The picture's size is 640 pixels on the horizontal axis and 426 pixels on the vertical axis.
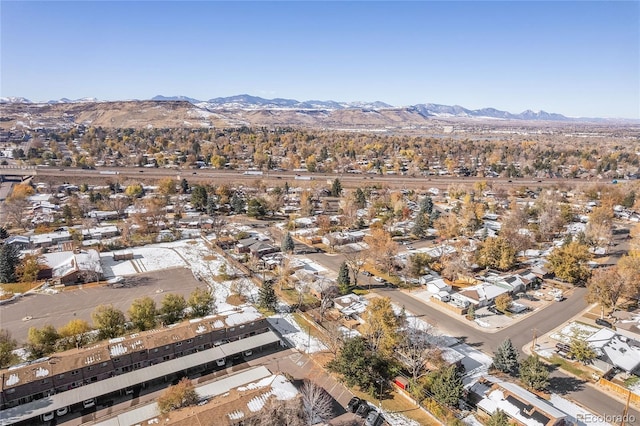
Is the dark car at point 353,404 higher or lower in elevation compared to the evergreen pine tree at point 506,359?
lower

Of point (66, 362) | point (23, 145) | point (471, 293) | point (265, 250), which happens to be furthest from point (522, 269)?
point (23, 145)

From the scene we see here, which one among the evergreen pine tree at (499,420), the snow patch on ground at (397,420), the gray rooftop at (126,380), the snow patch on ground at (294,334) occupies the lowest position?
the snow patch on ground at (294,334)

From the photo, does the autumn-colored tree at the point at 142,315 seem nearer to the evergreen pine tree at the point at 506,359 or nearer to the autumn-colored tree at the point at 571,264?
the evergreen pine tree at the point at 506,359

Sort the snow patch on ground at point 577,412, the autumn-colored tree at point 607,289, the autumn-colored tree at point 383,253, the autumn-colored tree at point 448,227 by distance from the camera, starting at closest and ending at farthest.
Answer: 1. the snow patch on ground at point 577,412
2. the autumn-colored tree at point 607,289
3. the autumn-colored tree at point 383,253
4. the autumn-colored tree at point 448,227

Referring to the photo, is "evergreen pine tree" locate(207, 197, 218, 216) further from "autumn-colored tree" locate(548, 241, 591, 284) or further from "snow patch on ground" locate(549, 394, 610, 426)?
"snow patch on ground" locate(549, 394, 610, 426)

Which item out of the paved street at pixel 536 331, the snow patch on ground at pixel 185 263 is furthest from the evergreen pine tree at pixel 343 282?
the snow patch on ground at pixel 185 263

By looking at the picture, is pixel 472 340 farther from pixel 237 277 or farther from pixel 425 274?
pixel 237 277

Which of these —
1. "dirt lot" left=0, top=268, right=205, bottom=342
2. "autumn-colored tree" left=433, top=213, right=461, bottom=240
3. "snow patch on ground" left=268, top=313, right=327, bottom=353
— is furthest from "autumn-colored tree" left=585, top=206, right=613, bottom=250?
"dirt lot" left=0, top=268, right=205, bottom=342
